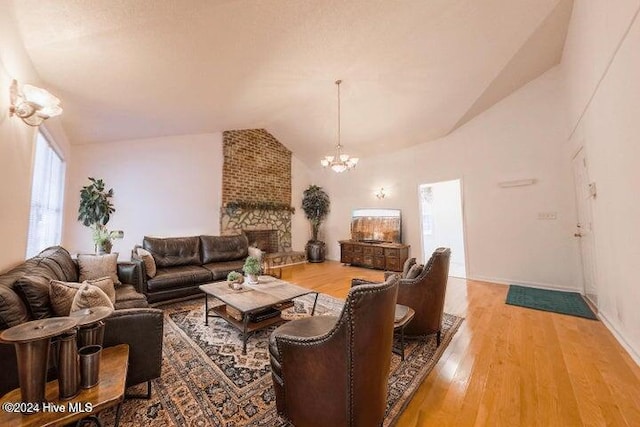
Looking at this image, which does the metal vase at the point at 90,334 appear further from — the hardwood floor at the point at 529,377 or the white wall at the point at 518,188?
the white wall at the point at 518,188

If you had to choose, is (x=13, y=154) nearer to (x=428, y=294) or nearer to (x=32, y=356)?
(x=32, y=356)

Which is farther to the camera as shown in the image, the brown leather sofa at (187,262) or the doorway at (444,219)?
the doorway at (444,219)

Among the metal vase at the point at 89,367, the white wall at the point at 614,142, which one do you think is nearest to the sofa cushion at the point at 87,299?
the metal vase at the point at 89,367

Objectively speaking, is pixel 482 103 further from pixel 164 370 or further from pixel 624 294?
pixel 164 370

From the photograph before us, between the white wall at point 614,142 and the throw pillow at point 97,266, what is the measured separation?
516cm

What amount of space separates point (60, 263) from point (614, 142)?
547 centimetres

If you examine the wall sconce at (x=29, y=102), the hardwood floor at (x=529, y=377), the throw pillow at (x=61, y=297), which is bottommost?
the hardwood floor at (x=529, y=377)

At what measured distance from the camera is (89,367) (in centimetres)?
125

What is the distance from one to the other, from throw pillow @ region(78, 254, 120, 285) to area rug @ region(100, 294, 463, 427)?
928 millimetres

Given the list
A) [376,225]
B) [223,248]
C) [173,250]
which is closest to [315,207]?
[376,225]

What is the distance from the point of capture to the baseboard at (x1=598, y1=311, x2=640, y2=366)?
214cm

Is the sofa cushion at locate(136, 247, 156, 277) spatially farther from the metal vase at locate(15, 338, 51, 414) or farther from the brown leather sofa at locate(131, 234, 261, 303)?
the metal vase at locate(15, 338, 51, 414)

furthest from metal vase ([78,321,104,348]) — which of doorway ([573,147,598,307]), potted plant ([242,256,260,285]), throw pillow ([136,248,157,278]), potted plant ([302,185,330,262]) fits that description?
potted plant ([302,185,330,262])

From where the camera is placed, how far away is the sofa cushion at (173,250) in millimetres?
3971
